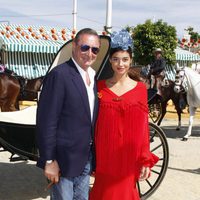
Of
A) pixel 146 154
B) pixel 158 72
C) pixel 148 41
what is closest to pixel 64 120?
pixel 146 154

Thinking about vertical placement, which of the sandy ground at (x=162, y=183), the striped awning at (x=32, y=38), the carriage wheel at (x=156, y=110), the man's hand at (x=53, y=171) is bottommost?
the sandy ground at (x=162, y=183)

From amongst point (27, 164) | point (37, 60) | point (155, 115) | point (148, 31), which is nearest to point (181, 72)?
point (155, 115)

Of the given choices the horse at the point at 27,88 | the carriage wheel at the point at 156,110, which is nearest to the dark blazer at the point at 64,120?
the horse at the point at 27,88

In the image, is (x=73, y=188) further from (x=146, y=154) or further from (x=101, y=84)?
(x=101, y=84)

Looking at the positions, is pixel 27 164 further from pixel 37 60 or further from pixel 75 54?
pixel 37 60

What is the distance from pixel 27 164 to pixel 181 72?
4.61 metres

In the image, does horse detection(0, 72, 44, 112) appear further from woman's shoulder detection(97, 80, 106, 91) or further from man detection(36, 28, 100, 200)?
man detection(36, 28, 100, 200)

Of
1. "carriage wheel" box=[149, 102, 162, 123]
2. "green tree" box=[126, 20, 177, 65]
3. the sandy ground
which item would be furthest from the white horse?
"green tree" box=[126, 20, 177, 65]

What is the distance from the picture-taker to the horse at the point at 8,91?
8.20 meters

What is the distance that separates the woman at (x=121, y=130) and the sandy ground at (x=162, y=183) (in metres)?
1.98

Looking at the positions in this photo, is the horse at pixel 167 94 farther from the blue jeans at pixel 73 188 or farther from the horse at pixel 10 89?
the blue jeans at pixel 73 188

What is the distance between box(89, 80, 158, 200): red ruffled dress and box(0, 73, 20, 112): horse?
18.6 feet

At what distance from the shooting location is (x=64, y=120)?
7.66ft

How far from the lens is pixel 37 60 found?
19781 millimetres
